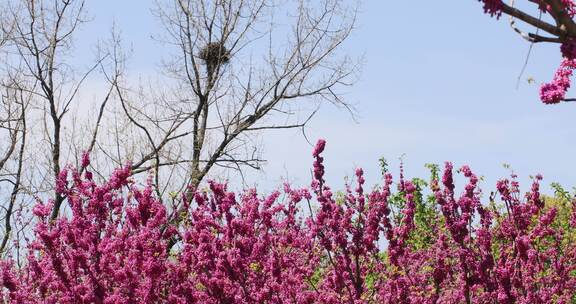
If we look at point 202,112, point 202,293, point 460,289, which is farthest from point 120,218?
point 202,112

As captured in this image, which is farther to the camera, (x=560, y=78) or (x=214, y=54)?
(x=214, y=54)

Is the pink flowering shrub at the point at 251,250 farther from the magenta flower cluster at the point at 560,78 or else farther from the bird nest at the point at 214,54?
the bird nest at the point at 214,54

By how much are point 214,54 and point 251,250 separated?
1203 centimetres

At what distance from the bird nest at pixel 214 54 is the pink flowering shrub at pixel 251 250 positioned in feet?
35.6

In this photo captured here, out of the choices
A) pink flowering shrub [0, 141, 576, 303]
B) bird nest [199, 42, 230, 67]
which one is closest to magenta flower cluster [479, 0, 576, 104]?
pink flowering shrub [0, 141, 576, 303]

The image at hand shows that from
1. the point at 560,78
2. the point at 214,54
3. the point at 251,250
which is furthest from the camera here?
the point at 214,54

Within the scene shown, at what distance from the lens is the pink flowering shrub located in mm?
6383

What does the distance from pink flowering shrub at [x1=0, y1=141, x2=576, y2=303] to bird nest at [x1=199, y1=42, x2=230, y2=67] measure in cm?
1086

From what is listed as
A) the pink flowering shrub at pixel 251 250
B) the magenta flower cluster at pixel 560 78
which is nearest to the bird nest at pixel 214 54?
the pink flowering shrub at pixel 251 250

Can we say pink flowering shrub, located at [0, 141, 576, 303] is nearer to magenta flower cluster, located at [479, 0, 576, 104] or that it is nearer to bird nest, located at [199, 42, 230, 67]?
magenta flower cluster, located at [479, 0, 576, 104]

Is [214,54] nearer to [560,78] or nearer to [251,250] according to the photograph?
[251,250]

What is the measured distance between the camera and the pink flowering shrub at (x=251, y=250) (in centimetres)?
638

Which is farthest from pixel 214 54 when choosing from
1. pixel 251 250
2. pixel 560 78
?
pixel 560 78

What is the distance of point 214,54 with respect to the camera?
717 inches
